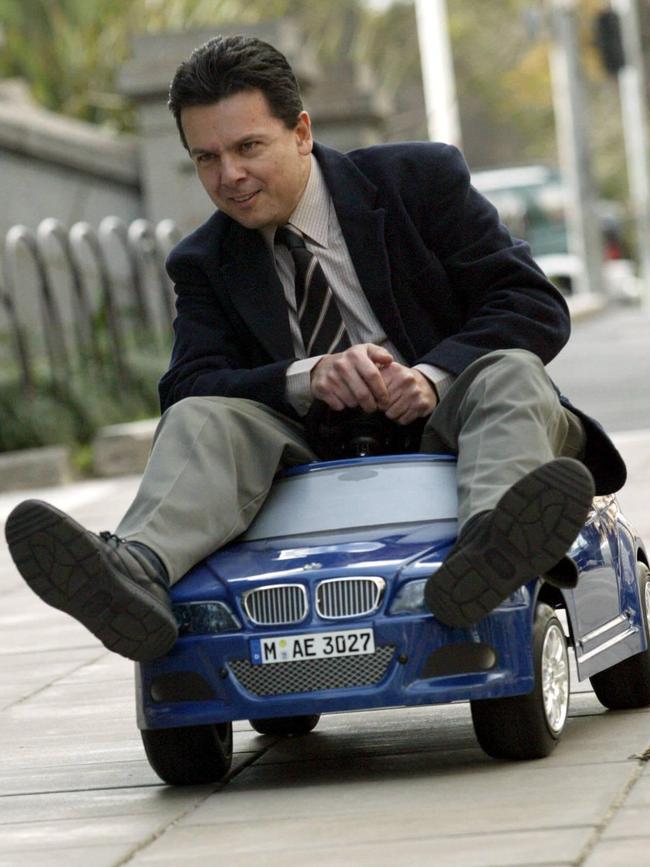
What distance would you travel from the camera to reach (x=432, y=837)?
12.9 ft

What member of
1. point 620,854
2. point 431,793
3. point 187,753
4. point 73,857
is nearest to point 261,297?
point 187,753

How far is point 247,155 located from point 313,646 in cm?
122

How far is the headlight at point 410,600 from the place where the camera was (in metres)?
4.40

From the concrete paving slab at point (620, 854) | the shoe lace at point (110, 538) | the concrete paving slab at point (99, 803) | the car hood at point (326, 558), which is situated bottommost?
→ the concrete paving slab at point (99, 803)

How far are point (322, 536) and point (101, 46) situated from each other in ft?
49.5

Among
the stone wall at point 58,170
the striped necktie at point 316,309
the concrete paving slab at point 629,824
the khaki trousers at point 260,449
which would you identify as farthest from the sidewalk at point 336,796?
the stone wall at point 58,170

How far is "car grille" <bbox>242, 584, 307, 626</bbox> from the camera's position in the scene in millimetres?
4457

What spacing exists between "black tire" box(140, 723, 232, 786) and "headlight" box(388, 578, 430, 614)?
0.53 meters

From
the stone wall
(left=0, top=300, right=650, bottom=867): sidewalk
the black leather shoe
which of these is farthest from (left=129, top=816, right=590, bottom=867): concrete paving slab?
the stone wall

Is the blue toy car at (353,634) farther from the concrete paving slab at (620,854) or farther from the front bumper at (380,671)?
the concrete paving slab at (620,854)

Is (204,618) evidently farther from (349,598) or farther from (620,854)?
(620,854)

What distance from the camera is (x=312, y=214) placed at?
5242 mm

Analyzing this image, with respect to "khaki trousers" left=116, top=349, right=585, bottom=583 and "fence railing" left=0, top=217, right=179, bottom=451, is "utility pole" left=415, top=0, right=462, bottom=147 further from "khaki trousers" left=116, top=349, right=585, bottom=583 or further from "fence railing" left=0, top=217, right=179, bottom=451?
"khaki trousers" left=116, top=349, right=585, bottom=583

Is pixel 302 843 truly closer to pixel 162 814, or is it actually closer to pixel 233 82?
pixel 162 814
